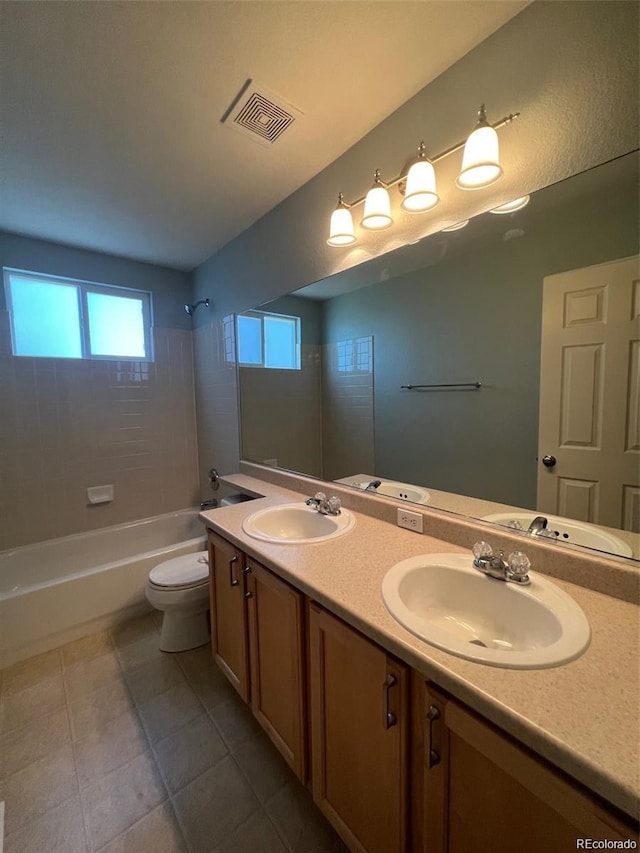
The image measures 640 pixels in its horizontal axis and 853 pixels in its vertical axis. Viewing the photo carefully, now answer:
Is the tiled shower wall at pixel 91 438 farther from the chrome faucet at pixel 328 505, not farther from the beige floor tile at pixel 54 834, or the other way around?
the chrome faucet at pixel 328 505

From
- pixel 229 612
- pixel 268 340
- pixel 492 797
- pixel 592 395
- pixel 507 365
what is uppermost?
pixel 268 340

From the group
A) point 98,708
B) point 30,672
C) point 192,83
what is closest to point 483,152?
point 192,83

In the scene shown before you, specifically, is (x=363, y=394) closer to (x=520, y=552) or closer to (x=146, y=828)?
(x=520, y=552)

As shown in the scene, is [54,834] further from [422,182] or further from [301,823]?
[422,182]

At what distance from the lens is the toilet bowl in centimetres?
183

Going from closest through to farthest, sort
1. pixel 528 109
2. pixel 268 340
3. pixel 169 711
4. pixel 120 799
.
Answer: pixel 528 109
pixel 120 799
pixel 169 711
pixel 268 340

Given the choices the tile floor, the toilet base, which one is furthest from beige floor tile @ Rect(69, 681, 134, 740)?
the toilet base

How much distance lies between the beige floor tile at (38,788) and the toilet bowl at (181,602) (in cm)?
59

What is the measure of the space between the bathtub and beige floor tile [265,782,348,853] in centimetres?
148

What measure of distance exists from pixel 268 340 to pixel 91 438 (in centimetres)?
159

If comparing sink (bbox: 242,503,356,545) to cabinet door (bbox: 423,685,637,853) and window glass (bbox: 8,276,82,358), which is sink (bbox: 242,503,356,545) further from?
window glass (bbox: 8,276,82,358)

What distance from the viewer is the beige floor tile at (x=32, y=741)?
1.32m

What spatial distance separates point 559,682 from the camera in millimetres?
598

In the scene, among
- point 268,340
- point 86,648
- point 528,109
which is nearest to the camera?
point 528,109
